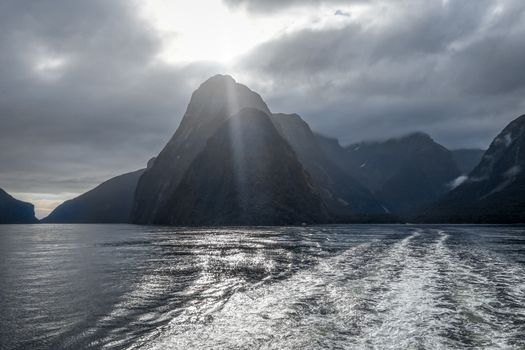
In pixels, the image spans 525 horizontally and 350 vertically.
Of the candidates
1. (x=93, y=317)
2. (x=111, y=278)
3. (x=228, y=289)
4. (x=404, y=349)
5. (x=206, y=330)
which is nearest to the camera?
(x=404, y=349)

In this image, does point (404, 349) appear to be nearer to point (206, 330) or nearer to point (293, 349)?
point (293, 349)

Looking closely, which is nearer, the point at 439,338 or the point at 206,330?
the point at 439,338

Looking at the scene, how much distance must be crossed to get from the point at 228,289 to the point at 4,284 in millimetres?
17304

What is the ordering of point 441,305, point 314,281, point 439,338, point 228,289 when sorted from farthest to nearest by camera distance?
point 314,281, point 228,289, point 441,305, point 439,338

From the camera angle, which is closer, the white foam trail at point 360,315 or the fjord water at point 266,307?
the white foam trail at point 360,315

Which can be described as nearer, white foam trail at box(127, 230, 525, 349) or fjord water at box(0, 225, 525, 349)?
white foam trail at box(127, 230, 525, 349)

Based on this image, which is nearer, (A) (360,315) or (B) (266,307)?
(A) (360,315)

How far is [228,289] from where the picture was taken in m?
28.8

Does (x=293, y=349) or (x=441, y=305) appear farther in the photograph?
(x=441, y=305)

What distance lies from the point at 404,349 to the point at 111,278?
26120mm

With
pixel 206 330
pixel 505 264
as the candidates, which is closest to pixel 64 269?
pixel 206 330

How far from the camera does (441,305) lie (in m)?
22.8

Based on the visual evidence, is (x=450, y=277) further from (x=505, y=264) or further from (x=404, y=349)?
(x=404, y=349)

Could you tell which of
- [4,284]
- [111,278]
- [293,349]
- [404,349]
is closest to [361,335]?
[404,349]
